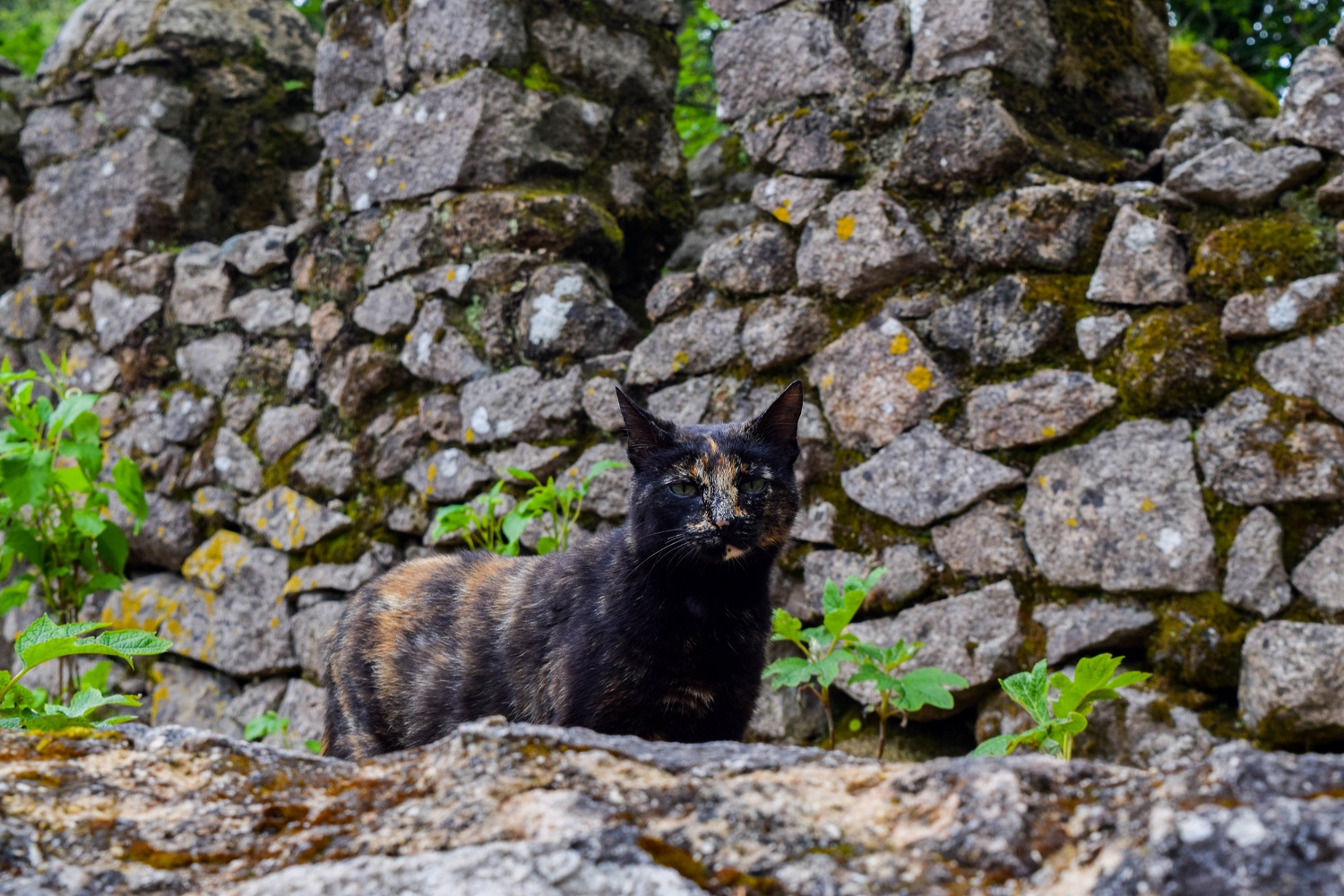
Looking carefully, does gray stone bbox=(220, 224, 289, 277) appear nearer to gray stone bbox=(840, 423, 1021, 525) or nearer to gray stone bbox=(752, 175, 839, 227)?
gray stone bbox=(752, 175, 839, 227)

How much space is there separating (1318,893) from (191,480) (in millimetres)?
5317

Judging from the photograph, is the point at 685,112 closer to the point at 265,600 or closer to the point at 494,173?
the point at 494,173

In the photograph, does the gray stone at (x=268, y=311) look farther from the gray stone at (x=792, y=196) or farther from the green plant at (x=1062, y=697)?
the green plant at (x=1062, y=697)

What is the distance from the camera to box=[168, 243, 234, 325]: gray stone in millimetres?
5391

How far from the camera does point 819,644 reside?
287 centimetres

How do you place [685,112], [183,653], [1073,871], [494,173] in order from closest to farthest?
1. [1073,871]
2. [494,173]
3. [183,653]
4. [685,112]

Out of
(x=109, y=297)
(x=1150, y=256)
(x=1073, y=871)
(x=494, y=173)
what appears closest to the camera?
(x=1073, y=871)

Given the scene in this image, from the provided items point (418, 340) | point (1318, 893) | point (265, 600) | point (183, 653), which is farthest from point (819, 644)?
point (183, 653)

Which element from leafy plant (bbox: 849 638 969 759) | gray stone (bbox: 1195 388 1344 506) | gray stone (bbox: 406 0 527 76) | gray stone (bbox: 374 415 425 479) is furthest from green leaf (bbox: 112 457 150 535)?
gray stone (bbox: 1195 388 1344 506)

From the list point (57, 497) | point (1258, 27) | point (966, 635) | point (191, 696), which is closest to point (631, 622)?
point (966, 635)

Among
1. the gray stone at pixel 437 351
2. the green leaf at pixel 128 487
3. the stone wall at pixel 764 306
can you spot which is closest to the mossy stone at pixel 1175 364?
the stone wall at pixel 764 306

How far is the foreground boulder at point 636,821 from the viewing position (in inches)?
35.8

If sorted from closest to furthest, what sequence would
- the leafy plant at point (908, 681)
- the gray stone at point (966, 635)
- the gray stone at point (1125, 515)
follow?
the leafy plant at point (908, 681) < the gray stone at point (1125, 515) < the gray stone at point (966, 635)

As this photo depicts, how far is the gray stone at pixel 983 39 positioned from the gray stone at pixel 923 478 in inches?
49.5
